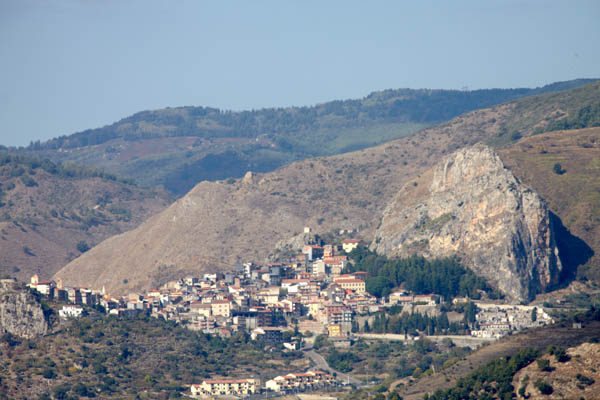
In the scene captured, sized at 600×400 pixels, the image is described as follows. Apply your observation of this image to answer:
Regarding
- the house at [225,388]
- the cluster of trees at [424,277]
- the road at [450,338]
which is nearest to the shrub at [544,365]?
the road at [450,338]

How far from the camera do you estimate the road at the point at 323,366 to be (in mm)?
116062

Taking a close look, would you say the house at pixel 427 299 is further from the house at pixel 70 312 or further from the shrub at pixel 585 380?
the shrub at pixel 585 380

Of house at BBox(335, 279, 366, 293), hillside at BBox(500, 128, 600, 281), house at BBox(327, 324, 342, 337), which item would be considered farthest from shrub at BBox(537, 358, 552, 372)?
house at BBox(335, 279, 366, 293)

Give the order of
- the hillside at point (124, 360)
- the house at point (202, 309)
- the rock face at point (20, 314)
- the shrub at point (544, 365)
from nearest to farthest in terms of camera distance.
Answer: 1. the shrub at point (544, 365)
2. the hillside at point (124, 360)
3. the rock face at point (20, 314)
4. the house at point (202, 309)

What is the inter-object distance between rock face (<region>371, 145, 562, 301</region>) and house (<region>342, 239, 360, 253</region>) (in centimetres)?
413

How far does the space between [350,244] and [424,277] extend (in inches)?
852

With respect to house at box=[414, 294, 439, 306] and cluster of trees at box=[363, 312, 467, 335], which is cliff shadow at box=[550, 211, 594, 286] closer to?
house at box=[414, 294, 439, 306]

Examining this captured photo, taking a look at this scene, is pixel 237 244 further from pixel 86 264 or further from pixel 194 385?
pixel 194 385

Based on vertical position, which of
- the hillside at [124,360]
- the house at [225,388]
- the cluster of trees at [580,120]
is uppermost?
the cluster of trees at [580,120]

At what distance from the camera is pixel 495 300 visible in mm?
132750

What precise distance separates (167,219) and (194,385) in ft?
260

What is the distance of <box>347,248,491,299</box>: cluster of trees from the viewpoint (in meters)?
134

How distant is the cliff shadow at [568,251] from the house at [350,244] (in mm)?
23109

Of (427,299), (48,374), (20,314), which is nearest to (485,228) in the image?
(427,299)
